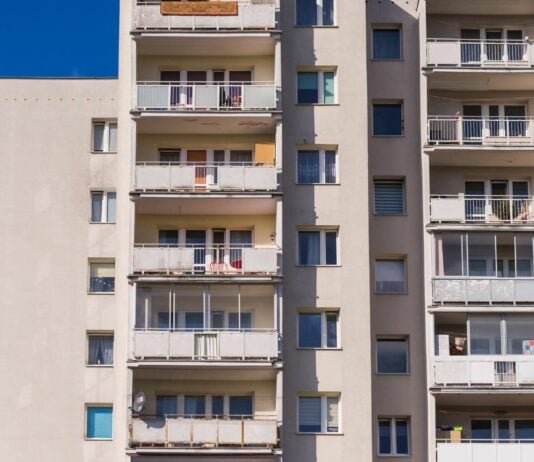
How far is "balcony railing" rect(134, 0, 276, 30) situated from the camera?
176 feet

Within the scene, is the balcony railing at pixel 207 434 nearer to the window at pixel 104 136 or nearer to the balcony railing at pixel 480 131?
the balcony railing at pixel 480 131

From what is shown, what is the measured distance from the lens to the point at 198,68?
55.0m

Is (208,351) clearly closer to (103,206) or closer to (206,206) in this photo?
(206,206)

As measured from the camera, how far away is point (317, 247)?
5341 centimetres

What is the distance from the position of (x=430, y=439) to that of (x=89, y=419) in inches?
489

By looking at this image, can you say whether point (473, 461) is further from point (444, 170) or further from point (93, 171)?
point (93, 171)

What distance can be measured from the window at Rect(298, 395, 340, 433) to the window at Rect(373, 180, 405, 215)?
719 cm

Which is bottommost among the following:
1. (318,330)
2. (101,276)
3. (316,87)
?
(318,330)

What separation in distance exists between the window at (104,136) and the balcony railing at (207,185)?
214 inches

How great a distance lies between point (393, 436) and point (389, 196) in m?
8.46

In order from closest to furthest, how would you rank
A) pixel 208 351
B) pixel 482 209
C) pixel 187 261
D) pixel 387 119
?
pixel 208 351 < pixel 187 261 < pixel 482 209 < pixel 387 119

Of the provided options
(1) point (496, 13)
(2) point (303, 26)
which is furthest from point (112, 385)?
(1) point (496, 13)

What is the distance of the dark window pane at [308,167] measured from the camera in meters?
53.9

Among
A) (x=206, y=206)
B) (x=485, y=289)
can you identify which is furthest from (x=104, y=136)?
(x=485, y=289)
